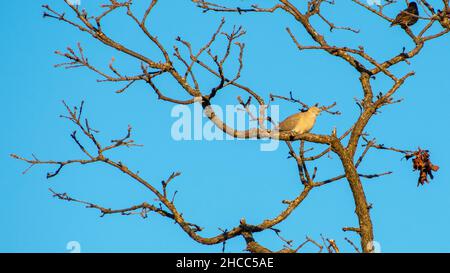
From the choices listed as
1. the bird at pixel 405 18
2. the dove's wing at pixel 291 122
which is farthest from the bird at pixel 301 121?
the bird at pixel 405 18

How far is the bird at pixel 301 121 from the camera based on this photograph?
41.4ft

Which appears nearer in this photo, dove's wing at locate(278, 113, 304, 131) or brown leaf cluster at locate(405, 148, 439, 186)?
brown leaf cluster at locate(405, 148, 439, 186)

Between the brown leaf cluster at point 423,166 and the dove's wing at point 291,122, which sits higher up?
the dove's wing at point 291,122

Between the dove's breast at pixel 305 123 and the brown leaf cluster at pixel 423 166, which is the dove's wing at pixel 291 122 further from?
the brown leaf cluster at pixel 423 166

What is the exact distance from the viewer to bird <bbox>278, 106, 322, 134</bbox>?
12608 mm

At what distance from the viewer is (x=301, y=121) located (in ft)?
42.1

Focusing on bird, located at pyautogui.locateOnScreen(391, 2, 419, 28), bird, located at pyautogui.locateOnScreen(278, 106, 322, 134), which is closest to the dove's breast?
bird, located at pyautogui.locateOnScreen(278, 106, 322, 134)

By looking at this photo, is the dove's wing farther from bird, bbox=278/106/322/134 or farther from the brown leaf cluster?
the brown leaf cluster

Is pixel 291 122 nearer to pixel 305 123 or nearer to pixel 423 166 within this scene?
pixel 305 123

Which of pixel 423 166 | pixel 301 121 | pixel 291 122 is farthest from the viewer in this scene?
pixel 301 121

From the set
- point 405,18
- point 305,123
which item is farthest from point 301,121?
Answer: point 405,18
